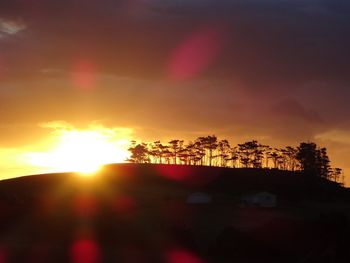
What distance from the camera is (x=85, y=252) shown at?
46.6 meters

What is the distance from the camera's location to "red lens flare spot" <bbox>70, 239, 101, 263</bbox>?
43147 mm

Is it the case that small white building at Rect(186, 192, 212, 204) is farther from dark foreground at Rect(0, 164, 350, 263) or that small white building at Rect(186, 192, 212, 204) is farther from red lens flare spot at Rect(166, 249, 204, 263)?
red lens flare spot at Rect(166, 249, 204, 263)

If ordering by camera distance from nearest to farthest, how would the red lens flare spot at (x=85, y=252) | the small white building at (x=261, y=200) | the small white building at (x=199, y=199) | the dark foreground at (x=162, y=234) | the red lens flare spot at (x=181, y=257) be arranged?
the red lens flare spot at (x=85, y=252) → the red lens flare spot at (x=181, y=257) → the dark foreground at (x=162, y=234) → the small white building at (x=199, y=199) → the small white building at (x=261, y=200)

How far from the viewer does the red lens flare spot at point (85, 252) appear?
43.1 m

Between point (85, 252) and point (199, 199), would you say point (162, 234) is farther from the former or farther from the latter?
point (199, 199)

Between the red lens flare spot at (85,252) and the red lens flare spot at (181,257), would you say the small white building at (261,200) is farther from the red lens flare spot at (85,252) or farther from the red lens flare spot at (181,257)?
the red lens flare spot at (181,257)

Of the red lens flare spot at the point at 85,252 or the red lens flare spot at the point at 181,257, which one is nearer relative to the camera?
the red lens flare spot at the point at 85,252

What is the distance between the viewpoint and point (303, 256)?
44.1 metres

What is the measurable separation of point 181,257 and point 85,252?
763cm

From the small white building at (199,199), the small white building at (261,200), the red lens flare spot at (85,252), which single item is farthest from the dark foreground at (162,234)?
the small white building at (261,200)

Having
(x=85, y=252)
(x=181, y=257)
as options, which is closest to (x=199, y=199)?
(x=181, y=257)

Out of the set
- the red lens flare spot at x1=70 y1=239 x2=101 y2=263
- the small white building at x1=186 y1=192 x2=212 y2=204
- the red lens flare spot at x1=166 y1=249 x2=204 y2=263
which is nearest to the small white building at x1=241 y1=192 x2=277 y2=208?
the small white building at x1=186 y1=192 x2=212 y2=204

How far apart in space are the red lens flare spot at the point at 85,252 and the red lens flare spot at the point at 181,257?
17.9ft

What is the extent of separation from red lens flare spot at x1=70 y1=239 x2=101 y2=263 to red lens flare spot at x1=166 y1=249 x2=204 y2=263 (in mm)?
5461
